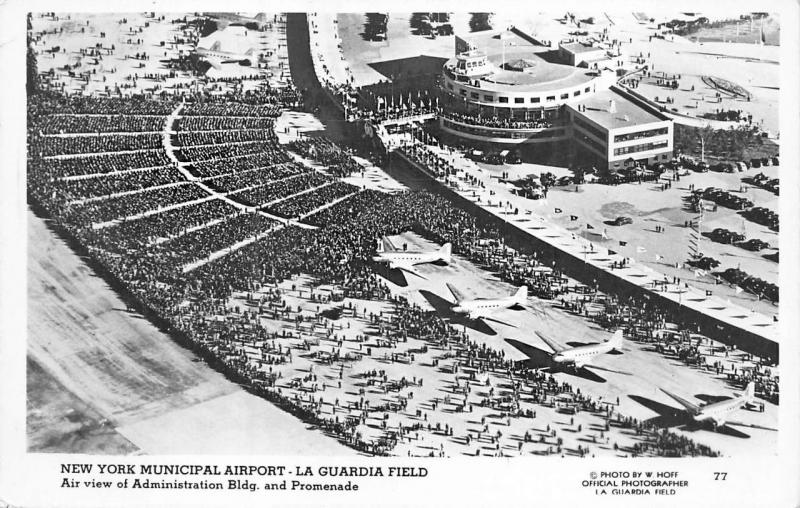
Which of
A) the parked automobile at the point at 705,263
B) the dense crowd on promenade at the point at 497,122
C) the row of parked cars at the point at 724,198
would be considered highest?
the dense crowd on promenade at the point at 497,122

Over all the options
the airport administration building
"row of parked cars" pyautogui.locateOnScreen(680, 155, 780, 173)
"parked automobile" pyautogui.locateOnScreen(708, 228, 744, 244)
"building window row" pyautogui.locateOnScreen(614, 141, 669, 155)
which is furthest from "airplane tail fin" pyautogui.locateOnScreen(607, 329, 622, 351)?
"row of parked cars" pyautogui.locateOnScreen(680, 155, 780, 173)

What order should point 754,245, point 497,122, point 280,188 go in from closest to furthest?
1. point 754,245
2. point 280,188
3. point 497,122

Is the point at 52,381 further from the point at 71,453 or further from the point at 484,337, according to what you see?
the point at 484,337

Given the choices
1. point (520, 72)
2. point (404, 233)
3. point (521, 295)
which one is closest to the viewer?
point (521, 295)

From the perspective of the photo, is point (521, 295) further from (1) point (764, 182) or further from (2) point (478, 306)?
(1) point (764, 182)

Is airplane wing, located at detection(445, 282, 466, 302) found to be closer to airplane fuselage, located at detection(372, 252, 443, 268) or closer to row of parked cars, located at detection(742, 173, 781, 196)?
airplane fuselage, located at detection(372, 252, 443, 268)

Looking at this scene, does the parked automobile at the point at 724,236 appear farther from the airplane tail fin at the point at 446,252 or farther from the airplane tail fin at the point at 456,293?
the airplane tail fin at the point at 456,293

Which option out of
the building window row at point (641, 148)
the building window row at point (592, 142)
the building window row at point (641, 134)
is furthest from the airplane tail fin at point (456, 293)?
the building window row at point (641, 134)

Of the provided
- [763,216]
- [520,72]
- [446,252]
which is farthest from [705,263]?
[520,72]
